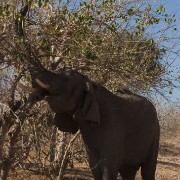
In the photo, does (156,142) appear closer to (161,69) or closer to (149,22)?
(161,69)

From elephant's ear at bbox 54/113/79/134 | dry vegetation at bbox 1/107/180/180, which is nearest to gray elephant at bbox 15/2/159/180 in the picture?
elephant's ear at bbox 54/113/79/134

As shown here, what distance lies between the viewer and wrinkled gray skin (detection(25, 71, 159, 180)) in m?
5.55

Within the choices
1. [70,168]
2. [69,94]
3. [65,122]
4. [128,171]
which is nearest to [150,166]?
[128,171]

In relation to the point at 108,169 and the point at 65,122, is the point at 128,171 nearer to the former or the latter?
the point at 108,169

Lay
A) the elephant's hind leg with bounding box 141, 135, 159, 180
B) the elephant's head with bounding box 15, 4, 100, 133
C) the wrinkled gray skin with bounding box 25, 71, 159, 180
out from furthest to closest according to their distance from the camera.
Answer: the elephant's hind leg with bounding box 141, 135, 159, 180 → the wrinkled gray skin with bounding box 25, 71, 159, 180 → the elephant's head with bounding box 15, 4, 100, 133

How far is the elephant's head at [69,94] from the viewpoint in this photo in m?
5.41

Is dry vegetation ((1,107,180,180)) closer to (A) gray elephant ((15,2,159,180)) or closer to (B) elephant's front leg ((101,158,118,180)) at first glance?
(A) gray elephant ((15,2,159,180))

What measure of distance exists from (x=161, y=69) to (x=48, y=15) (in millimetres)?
2583

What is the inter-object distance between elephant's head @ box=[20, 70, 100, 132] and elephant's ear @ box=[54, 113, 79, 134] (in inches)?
3.8

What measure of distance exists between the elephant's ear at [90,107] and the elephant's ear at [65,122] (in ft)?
1.23

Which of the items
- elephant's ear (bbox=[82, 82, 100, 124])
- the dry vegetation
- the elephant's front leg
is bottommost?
the elephant's front leg

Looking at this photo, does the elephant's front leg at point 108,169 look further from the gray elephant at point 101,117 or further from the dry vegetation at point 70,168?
the dry vegetation at point 70,168

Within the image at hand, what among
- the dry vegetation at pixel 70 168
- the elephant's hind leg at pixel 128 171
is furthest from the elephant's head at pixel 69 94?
the dry vegetation at pixel 70 168

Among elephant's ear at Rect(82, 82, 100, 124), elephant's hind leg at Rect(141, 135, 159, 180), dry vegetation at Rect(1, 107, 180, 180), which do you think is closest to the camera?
elephant's ear at Rect(82, 82, 100, 124)
